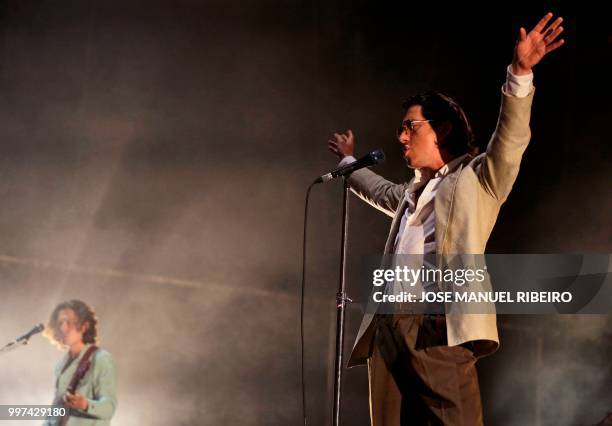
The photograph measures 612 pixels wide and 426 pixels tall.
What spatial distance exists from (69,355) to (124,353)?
1.58 ft

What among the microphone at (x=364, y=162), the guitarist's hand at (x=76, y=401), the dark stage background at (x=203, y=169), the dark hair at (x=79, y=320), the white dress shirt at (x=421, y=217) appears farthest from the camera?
the dark stage background at (x=203, y=169)

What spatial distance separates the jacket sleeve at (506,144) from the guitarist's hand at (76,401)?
2666 mm

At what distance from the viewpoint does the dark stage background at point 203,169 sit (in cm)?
431

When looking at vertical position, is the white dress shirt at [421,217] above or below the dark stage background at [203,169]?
below

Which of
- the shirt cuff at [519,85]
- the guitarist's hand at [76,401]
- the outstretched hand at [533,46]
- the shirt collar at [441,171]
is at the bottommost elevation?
the guitarist's hand at [76,401]

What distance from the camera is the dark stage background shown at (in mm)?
4309

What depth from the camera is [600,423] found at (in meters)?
3.71

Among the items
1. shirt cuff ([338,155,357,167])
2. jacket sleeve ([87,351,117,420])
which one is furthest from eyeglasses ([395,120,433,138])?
jacket sleeve ([87,351,117,420])

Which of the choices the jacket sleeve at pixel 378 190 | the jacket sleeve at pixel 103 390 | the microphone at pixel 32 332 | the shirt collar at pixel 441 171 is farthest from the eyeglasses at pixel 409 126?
the microphone at pixel 32 332

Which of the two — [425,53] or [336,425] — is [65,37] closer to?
[425,53]

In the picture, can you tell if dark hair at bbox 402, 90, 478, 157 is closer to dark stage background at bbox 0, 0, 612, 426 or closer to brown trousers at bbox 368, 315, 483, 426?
brown trousers at bbox 368, 315, 483, 426

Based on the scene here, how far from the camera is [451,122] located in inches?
83.3

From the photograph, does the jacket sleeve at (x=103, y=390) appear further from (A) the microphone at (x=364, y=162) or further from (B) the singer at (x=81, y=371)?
(A) the microphone at (x=364, y=162)

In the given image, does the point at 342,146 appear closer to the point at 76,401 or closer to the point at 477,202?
the point at 477,202
